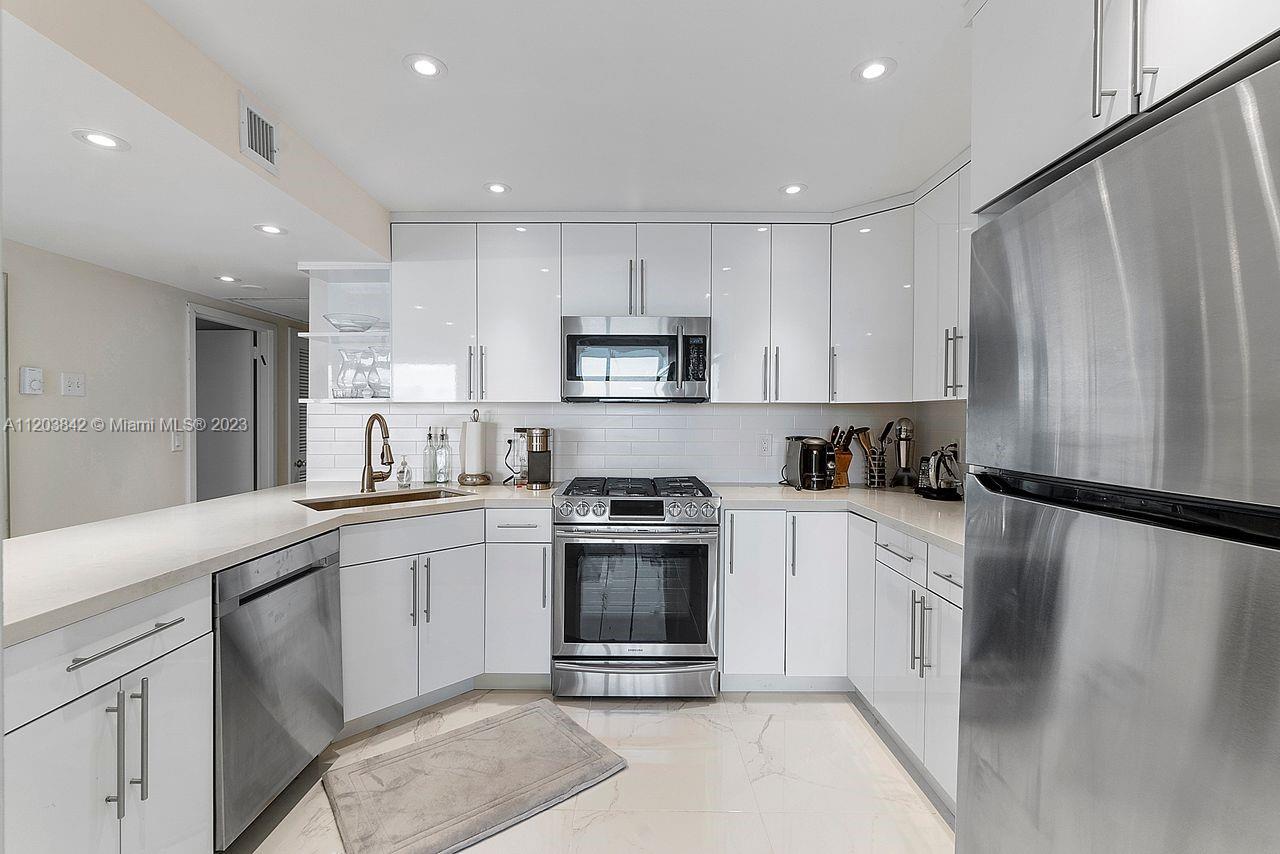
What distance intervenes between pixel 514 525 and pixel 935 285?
2.09 m

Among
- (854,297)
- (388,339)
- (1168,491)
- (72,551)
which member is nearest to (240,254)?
(388,339)

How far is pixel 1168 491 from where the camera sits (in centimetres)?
96

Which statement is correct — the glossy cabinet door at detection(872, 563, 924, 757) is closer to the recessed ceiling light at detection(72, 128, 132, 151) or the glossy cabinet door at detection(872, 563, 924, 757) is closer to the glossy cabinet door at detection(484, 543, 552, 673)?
the glossy cabinet door at detection(484, 543, 552, 673)

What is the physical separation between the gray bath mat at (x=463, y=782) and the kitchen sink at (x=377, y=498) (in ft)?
3.34

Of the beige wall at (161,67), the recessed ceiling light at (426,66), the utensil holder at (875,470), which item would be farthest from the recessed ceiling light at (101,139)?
the utensil holder at (875,470)

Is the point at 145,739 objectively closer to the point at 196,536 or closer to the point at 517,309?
the point at 196,536

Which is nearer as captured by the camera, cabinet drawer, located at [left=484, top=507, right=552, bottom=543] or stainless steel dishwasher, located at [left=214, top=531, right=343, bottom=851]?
stainless steel dishwasher, located at [left=214, top=531, right=343, bottom=851]

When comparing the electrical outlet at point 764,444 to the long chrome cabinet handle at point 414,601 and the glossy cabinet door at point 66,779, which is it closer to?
the long chrome cabinet handle at point 414,601

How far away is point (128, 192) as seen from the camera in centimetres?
231

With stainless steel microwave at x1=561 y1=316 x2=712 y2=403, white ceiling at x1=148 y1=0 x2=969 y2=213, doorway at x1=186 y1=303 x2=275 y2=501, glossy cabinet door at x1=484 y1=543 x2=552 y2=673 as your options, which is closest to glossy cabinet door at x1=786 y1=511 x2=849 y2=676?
stainless steel microwave at x1=561 y1=316 x2=712 y2=403

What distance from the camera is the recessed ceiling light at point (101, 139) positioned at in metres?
1.88

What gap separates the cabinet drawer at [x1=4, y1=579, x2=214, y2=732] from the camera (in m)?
1.36

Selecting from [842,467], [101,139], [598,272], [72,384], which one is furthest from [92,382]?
[842,467]

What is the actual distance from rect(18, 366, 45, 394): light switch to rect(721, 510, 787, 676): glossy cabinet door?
317cm
